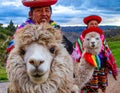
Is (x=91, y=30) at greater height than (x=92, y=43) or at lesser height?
greater

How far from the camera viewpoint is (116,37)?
59.2 meters

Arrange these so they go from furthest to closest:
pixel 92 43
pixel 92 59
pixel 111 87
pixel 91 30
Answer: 1. pixel 111 87
2. pixel 91 30
3. pixel 92 43
4. pixel 92 59

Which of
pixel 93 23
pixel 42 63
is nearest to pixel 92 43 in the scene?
pixel 93 23

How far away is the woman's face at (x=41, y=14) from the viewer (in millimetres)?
5117

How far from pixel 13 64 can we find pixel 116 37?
5552 centimetres

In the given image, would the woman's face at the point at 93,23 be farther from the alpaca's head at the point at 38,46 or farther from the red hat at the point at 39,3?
the alpaca's head at the point at 38,46

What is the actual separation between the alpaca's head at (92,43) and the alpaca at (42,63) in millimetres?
4439

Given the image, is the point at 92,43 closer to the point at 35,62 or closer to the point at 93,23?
the point at 93,23

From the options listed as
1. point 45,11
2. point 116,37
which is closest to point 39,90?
point 45,11

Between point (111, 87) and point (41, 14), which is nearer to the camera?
point (41, 14)

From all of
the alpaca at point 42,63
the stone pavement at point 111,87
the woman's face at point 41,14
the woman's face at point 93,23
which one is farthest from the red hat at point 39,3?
the stone pavement at point 111,87

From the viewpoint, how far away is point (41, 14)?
5125 mm

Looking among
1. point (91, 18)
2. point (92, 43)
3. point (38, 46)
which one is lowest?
point (92, 43)

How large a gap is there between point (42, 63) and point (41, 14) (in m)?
1.19
